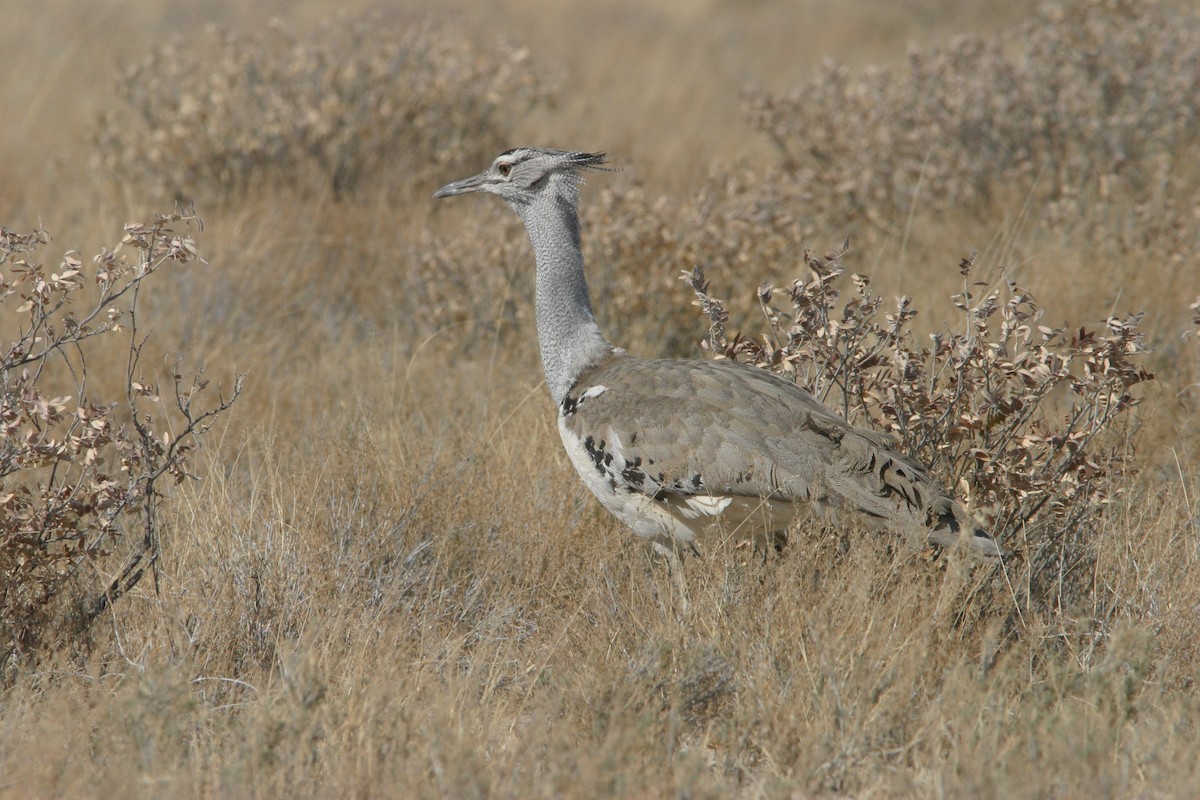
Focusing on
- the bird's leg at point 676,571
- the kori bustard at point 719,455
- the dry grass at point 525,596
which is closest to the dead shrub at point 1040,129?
the dry grass at point 525,596

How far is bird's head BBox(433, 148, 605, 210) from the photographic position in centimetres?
404

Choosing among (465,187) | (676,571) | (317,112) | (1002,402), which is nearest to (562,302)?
(465,187)

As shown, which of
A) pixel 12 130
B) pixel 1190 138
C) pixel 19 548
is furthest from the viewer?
pixel 12 130

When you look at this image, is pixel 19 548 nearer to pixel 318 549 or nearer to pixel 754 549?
pixel 318 549

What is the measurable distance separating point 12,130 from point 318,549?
5.21m

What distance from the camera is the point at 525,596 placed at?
3641 mm

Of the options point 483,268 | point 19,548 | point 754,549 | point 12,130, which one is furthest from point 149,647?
point 12,130

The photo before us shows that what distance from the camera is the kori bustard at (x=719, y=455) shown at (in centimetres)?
314

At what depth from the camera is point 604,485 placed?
3447 mm

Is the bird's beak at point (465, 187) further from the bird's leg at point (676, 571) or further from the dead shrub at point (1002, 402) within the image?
the bird's leg at point (676, 571)

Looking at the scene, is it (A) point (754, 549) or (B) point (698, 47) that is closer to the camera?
(A) point (754, 549)

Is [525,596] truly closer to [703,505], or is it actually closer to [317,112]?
[703,505]

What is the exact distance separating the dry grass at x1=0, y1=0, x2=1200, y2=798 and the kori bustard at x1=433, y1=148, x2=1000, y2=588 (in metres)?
0.12

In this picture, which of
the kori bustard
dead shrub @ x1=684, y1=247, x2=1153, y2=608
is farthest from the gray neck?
dead shrub @ x1=684, y1=247, x2=1153, y2=608
